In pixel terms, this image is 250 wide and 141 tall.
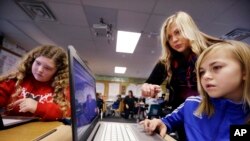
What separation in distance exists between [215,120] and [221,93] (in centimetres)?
12

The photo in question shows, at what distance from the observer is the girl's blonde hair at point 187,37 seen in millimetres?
1143

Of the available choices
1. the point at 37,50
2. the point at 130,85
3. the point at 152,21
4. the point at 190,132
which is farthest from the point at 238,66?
the point at 130,85

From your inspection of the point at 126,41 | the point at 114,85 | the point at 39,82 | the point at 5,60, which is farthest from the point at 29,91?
the point at 114,85

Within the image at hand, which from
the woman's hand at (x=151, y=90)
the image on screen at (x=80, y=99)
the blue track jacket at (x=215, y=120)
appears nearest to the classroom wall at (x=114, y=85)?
the woman's hand at (x=151, y=90)

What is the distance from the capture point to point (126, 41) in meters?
5.18

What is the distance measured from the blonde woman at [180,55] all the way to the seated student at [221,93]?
0.23 m

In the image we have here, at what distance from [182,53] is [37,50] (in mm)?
978

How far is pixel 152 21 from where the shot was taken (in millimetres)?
3785

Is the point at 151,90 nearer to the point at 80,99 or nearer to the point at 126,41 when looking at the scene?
the point at 80,99

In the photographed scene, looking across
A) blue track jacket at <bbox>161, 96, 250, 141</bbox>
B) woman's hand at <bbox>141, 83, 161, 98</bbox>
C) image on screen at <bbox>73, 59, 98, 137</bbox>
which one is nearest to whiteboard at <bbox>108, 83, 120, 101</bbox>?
woman's hand at <bbox>141, 83, 161, 98</bbox>

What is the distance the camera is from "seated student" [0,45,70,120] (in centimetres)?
123

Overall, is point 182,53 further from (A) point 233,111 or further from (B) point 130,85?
(B) point 130,85

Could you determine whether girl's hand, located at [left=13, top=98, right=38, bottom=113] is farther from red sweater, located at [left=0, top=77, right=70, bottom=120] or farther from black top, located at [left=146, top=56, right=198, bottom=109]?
black top, located at [left=146, top=56, right=198, bottom=109]

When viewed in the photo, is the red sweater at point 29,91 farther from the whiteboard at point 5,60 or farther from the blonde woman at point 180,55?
the whiteboard at point 5,60
